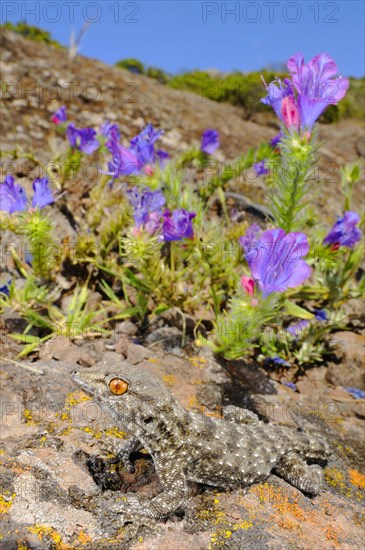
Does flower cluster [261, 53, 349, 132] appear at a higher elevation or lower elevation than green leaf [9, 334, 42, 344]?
higher

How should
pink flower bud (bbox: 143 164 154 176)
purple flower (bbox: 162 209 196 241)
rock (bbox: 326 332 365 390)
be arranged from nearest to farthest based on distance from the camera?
purple flower (bbox: 162 209 196 241) → pink flower bud (bbox: 143 164 154 176) → rock (bbox: 326 332 365 390)

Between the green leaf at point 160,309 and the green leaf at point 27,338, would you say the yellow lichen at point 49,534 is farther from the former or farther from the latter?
the green leaf at point 160,309

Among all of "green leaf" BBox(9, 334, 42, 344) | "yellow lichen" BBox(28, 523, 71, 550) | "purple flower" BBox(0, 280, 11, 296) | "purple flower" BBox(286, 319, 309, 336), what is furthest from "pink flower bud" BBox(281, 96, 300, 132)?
"yellow lichen" BBox(28, 523, 71, 550)

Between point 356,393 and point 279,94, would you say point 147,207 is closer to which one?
point 279,94

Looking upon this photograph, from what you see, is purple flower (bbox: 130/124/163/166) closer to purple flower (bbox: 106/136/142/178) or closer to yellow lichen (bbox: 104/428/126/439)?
purple flower (bbox: 106/136/142/178)

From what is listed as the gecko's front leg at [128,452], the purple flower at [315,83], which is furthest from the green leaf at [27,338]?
the purple flower at [315,83]

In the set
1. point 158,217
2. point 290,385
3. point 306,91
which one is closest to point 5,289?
point 158,217

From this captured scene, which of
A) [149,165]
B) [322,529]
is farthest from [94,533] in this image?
[149,165]
